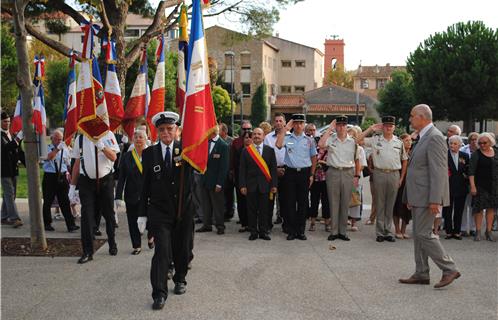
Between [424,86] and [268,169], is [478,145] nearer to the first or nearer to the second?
[268,169]

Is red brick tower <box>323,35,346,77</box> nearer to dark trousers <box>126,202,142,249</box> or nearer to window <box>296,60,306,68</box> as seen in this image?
window <box>296,60,306,68</box>

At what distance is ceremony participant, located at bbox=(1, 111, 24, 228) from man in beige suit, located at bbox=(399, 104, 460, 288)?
24.1ft

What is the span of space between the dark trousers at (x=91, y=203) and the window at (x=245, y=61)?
55.9 m

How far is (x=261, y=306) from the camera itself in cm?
584

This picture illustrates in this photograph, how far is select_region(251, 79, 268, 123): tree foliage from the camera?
61.8 meters

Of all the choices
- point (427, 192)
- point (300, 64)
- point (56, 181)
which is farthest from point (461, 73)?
point (427, 192)

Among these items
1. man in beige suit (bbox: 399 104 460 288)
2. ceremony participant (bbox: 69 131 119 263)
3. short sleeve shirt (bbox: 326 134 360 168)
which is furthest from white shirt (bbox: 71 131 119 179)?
man in beige suit (bbox: 399 104 460 288)

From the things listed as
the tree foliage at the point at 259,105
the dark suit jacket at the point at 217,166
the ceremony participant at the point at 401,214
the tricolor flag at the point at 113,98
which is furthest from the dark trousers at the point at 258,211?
the tree foliage at the point at 259,105

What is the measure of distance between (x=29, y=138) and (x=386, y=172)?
5.96 m

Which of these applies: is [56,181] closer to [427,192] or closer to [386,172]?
[386,172]

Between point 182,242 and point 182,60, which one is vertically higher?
point 182,60

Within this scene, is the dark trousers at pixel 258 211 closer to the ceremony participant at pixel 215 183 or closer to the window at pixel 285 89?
the ceremony participant at pixel 215 183

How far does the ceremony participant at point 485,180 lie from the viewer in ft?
31.2

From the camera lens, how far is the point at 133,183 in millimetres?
8344
